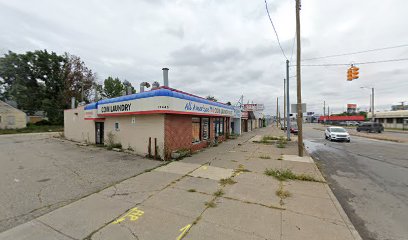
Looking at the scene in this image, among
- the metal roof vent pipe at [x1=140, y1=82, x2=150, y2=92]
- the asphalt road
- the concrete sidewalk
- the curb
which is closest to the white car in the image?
the asphalt road

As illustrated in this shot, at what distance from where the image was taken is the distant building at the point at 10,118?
109ft

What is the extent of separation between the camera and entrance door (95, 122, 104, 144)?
15258 millimetres

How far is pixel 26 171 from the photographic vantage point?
761 centimetres

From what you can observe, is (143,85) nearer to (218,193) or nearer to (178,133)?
(178,133)

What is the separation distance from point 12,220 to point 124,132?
8.47m

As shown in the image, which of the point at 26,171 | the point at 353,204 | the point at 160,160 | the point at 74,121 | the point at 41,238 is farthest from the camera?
the point at 74,121

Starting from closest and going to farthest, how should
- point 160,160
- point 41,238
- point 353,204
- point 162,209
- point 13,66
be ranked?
point 41,238 → point 162,209 → point 353,204 → point 160,160 → point 13,66

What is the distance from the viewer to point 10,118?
3400 centimetres

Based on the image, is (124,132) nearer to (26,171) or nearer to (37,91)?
(26,171)

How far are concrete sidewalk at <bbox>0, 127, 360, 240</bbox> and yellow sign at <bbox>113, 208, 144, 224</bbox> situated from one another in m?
0.02

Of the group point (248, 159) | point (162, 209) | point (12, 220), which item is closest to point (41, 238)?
point (12, 220)

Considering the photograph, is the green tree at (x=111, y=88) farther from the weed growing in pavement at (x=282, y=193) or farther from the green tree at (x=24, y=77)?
the weed growing in pavement at (x=282, y=193)

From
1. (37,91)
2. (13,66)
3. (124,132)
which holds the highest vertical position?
(13,66)

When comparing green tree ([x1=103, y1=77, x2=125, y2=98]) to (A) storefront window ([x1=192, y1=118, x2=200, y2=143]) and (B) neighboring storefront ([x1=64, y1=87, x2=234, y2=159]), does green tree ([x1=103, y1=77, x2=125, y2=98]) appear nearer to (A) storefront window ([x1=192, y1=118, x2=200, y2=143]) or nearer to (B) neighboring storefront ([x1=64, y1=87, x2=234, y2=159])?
(B) neighboring storefront ([x1=64, y1=87, x2=234, y2=159])
